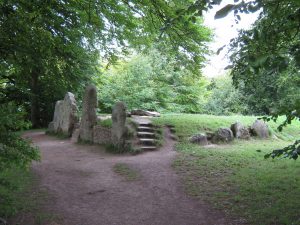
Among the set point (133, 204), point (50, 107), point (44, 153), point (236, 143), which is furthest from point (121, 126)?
point (50, 107)

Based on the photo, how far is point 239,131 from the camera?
14156mm

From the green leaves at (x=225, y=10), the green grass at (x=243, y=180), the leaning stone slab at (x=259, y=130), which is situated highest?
the green leaves at (x=225, y=10)

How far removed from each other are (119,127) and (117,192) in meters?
5.11

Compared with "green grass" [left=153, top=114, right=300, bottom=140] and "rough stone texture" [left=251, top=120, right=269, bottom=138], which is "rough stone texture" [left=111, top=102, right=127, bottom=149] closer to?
"green grass" [left=153, top=114, right=300, bottom=140]

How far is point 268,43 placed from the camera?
3.66 meters

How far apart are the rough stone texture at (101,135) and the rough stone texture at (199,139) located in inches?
131

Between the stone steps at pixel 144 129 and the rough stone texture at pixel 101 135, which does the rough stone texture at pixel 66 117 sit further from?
the stone steps at pixel 144 129

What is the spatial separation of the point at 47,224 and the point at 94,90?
32.1 ft

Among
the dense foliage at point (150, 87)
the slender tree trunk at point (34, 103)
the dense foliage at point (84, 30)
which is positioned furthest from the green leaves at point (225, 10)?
the slender tree trunk at point (34, 103)

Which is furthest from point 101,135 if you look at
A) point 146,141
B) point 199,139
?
point 199,139

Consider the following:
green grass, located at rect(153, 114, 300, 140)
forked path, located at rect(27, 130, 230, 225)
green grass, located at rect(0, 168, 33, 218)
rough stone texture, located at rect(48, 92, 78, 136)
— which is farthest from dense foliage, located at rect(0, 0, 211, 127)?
rough stone texture, located at rect(48, 92, 78, 136)

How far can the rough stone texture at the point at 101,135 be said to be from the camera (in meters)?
13.0

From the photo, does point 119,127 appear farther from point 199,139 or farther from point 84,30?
point 84,30

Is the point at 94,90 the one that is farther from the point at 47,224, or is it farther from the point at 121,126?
the point at 47,224
